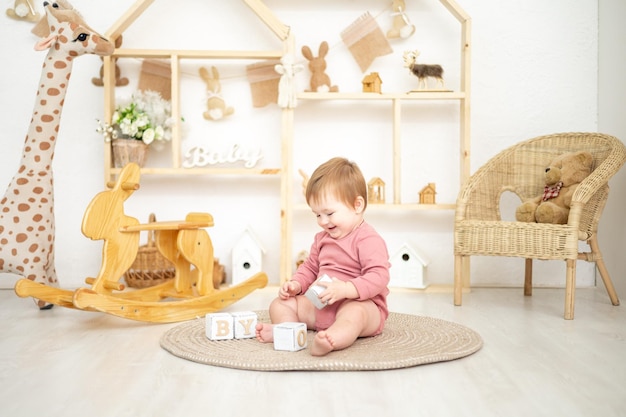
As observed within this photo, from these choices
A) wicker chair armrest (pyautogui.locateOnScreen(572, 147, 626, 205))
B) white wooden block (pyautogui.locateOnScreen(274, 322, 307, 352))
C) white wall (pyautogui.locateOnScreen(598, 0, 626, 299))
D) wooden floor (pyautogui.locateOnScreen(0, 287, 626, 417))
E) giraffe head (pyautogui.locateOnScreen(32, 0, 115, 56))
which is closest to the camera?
wooden floor (pyautogui.locateOnScreen(0, 287, 626, 417))

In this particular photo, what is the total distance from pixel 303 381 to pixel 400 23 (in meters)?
2.43

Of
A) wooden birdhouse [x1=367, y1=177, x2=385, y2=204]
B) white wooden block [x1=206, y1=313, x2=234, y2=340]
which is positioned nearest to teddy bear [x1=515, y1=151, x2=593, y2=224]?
wooden birdhouse [x1=367, y1=177, x2=385, y2=204]

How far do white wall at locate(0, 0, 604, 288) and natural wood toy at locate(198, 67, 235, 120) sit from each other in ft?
0.20

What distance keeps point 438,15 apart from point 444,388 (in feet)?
8.31

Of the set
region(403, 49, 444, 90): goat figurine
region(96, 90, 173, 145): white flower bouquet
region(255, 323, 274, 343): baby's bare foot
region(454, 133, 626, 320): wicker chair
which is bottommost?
region(255, 323, 274, 343): baby's bare foot

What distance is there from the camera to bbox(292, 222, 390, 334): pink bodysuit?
206 cm

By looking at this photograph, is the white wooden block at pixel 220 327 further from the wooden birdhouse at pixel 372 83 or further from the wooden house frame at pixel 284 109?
the wooden birdhouse at pixel 372 83

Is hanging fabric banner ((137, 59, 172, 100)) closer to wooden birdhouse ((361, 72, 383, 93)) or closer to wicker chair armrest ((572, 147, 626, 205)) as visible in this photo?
wooden birdhouse ((361, 72, 383, 93))

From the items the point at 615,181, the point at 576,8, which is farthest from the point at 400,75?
the point at 615,181

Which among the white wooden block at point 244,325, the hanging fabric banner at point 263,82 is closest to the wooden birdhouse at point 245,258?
the hanging fabric banner at point 263,82

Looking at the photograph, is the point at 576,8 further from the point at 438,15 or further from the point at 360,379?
the point at 360,379

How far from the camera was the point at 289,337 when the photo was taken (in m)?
1.96

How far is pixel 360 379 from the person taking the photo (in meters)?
1.72

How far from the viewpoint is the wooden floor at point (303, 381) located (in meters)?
1.50
